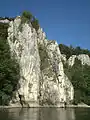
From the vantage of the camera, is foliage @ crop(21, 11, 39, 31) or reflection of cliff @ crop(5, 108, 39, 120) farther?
foliage @ crop(21, 11, 39, 31)

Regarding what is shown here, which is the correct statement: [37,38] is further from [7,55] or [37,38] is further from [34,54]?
[7,55]

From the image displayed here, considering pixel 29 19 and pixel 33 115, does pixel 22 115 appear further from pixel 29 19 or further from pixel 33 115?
pixel 29 19

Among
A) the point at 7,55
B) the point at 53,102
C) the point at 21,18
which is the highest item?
the point at 21,18

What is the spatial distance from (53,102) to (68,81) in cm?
1294

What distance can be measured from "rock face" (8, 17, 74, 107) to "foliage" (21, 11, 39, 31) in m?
1.30

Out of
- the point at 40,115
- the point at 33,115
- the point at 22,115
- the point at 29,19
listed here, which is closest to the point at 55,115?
the point at 40,115

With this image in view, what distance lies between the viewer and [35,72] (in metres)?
63.8

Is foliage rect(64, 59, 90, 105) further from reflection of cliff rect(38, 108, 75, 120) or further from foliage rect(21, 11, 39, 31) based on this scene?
reflection of cliff rect(38, 108, 75, 120)

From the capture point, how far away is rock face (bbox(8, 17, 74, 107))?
2367 inches

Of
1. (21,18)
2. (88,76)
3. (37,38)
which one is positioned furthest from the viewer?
(88,76)

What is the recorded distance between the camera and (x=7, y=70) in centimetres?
5350

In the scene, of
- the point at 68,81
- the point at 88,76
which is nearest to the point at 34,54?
the point at 68,81

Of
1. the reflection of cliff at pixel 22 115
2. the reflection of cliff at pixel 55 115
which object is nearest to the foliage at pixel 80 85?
the reflection of cliff at pixel 55 115

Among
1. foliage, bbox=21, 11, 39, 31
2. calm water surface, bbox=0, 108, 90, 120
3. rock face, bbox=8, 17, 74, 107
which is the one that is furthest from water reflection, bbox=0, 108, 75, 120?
foliage, bbox=21, 11, 39, 31
